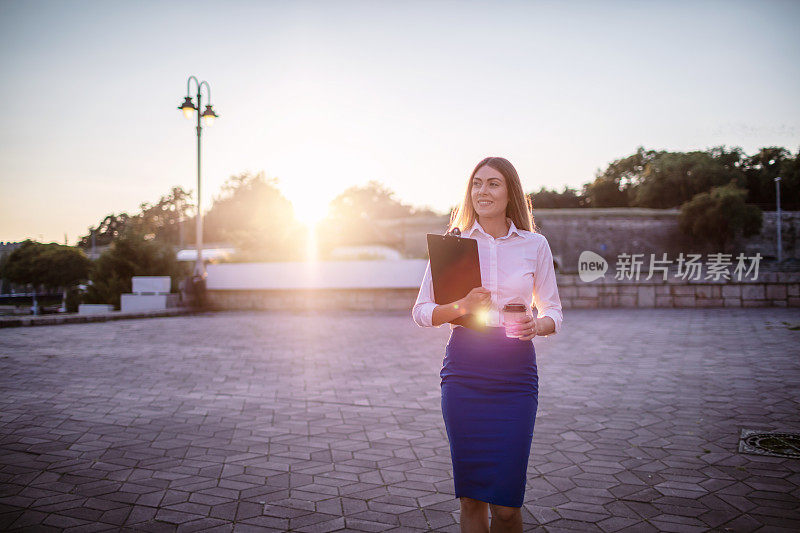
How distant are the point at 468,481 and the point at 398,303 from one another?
15.5m

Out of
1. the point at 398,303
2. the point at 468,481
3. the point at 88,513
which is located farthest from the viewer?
the point at 398,303

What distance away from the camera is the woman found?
220 centimetres

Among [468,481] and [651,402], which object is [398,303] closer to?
[651,402]

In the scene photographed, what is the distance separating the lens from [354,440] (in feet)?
14.9

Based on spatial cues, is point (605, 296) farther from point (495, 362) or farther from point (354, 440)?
point (495, 362)

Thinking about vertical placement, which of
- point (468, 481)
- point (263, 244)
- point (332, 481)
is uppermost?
point (263, 244)

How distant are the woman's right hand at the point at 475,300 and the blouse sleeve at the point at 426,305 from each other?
0.60 feet

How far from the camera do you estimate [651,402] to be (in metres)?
5.65

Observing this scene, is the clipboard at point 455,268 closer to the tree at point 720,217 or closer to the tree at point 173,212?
the tree at point 720,217

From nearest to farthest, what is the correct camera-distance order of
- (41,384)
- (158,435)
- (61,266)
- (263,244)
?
1. (158,435)
2. (41,384)
3. (263,244)
4. (61,266)

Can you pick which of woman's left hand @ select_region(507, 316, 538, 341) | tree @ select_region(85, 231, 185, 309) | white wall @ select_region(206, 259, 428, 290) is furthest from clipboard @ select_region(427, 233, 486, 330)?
tree @ select_region(85, 231, 185, 309)

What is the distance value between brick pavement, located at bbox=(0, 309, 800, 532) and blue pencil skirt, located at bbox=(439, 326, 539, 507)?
3.14 ft

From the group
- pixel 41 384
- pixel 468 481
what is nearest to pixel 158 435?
pixel 41 384

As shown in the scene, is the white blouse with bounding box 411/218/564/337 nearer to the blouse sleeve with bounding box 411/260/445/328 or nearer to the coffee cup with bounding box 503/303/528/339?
the blouse sleeve with bounding box 411/260/445/328
